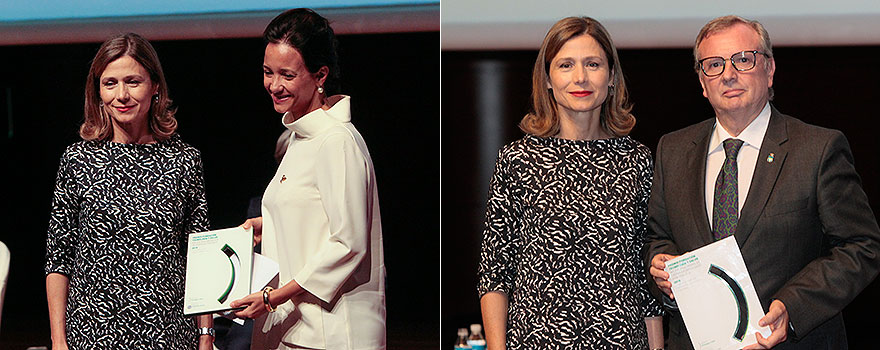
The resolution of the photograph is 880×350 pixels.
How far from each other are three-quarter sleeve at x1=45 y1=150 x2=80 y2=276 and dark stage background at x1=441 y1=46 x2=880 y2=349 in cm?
156

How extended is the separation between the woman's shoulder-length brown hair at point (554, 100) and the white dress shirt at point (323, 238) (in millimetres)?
675

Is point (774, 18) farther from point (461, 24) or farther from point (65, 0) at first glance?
point (65, 0)

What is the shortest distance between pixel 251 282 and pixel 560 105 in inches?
49.3

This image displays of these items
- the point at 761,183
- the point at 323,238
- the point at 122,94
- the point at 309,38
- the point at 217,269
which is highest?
the point at 309,38

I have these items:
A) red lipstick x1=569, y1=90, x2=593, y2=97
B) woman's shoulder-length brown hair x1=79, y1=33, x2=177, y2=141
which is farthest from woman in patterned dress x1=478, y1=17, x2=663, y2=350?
woman's shoulder-length brown hair x1=79, y1=33, x2=177, y2=141

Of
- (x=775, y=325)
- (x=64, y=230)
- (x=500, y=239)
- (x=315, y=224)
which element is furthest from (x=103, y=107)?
(x=775, y=325)

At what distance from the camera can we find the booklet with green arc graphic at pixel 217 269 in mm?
3084

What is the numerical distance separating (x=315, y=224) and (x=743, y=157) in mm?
1465

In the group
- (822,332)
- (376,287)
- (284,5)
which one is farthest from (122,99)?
(822,332)

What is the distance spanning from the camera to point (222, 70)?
3.70 m

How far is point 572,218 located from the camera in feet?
9.24

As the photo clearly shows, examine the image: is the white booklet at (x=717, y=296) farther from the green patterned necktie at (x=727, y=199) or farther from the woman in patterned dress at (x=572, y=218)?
the woman in patterned dress at (x=572, y=218)

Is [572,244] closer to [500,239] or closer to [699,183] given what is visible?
[500,239]

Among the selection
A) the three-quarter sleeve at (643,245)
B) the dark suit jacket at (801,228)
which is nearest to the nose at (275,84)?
the three-quarter sleeve at (643,245)
